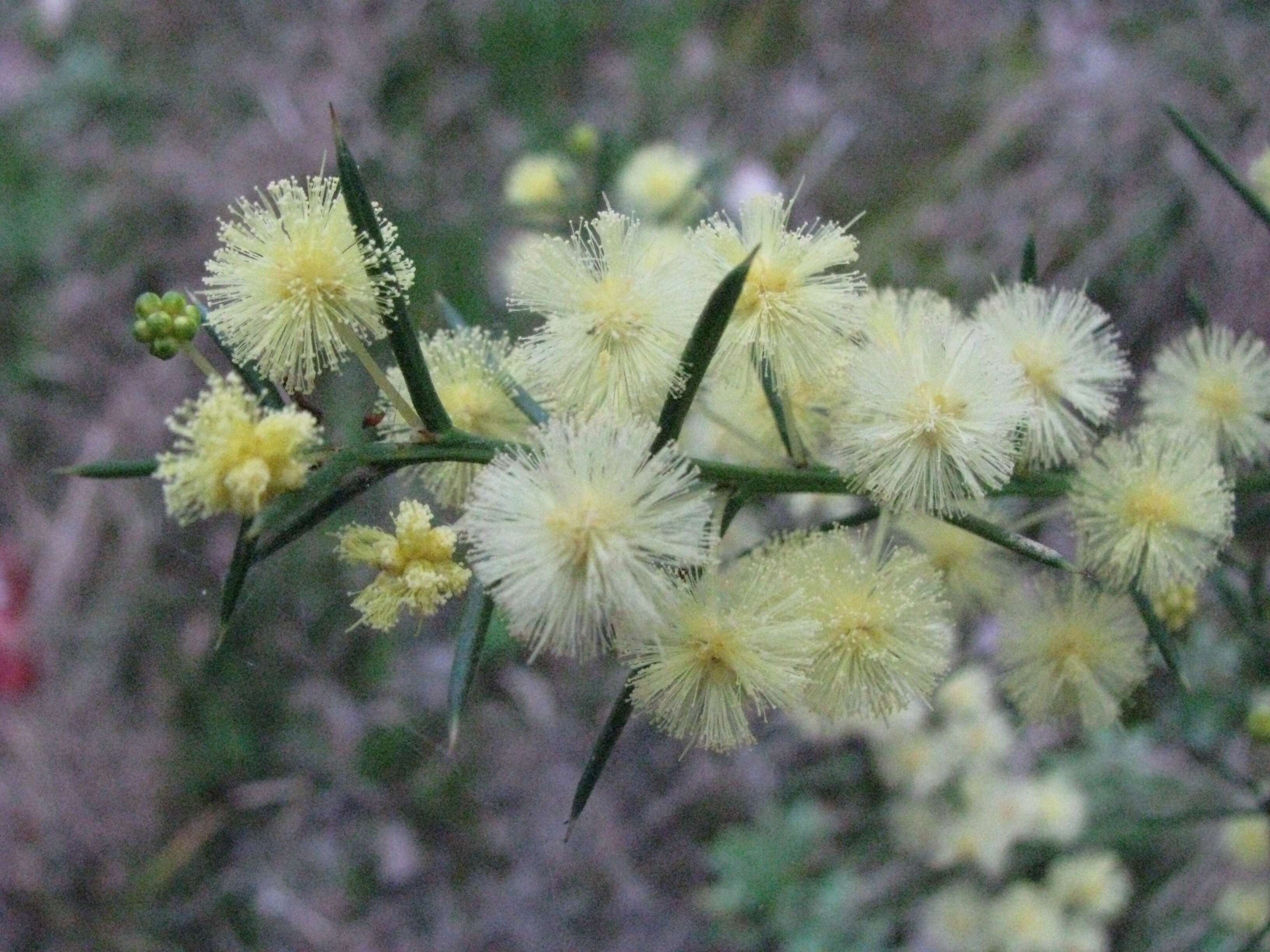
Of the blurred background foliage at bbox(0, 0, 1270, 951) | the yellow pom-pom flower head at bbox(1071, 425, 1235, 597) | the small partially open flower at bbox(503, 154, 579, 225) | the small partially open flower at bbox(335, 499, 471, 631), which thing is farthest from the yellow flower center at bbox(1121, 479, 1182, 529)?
the blurred background foliage at bbox(0, 0, 1270, 951)

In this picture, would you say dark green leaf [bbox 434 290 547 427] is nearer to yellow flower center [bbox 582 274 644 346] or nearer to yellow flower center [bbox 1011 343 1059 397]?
yellow flower center [bbox 582 274 644 346]

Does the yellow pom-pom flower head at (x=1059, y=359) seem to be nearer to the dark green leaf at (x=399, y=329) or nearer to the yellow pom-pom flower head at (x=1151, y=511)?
the yellow pom-pom flower head at (x=1151, y=511)

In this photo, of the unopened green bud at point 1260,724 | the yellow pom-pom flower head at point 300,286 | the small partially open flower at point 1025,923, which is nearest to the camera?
the yellow pom-pom flower head at point 300,286

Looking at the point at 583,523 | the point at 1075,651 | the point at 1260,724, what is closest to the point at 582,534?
the point at 583,523

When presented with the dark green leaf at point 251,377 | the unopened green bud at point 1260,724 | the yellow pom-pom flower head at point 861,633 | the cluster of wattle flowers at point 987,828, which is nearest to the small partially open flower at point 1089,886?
the cluster of wattle flowers at point 987,828

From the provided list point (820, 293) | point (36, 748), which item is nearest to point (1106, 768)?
point (820, 293)
